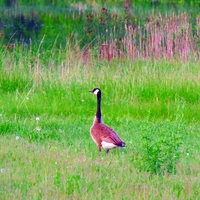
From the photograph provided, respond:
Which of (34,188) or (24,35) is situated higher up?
(34,188)

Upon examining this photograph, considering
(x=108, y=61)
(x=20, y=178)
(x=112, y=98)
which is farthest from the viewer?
(x=108, y=61)

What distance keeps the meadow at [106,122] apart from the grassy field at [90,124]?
0.01 m

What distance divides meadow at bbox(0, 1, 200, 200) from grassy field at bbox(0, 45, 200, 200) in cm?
1

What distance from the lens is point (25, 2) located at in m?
34.1

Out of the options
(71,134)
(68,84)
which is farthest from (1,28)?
(71,134)

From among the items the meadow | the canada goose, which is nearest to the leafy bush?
the meadow

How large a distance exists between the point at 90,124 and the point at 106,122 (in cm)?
35

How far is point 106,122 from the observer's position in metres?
9.45

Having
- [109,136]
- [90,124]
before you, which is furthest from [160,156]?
[90,124]

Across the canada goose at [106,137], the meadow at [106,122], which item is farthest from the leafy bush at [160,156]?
the canada goose at [106,137]

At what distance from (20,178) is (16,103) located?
4.54m

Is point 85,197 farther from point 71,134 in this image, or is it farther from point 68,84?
point 68,84

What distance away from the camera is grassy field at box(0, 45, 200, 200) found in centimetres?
570

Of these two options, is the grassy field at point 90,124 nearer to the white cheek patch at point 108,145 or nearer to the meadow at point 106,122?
the meadow at point 106,122
